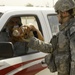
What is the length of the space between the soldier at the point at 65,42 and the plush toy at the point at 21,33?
0.57 m

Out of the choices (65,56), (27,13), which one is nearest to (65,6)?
(65,56)

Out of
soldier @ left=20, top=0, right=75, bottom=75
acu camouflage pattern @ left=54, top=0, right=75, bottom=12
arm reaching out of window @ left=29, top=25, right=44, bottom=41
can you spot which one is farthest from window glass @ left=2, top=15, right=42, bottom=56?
acu camouflage pattern @ left=54, top=0, right=75, bottom=12

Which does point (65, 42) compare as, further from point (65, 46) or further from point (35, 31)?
point (35, 31)

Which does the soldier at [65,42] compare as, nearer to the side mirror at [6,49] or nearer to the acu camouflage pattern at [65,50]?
the acu camouflage pattern at [65,50]

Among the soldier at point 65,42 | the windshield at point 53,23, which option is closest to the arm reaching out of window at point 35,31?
the windshield at point 53,23

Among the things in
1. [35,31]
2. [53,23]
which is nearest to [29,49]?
[35,31]

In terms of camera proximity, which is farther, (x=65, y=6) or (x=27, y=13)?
(x=27, y=13)

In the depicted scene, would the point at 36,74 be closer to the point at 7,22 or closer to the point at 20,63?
the point at 20,63

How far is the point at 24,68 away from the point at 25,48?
12.0 inches

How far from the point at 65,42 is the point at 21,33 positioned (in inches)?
32.4

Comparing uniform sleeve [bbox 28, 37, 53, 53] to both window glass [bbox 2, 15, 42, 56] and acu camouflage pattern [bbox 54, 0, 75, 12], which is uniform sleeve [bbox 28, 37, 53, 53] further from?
acu camouflage pattern [bbox 54, 0, 75, 12]

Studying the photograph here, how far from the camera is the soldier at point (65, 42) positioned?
379cm

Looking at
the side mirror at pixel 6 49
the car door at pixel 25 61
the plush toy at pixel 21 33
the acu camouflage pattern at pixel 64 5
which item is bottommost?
the car door at pixel 25 61

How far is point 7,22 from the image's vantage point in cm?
431
